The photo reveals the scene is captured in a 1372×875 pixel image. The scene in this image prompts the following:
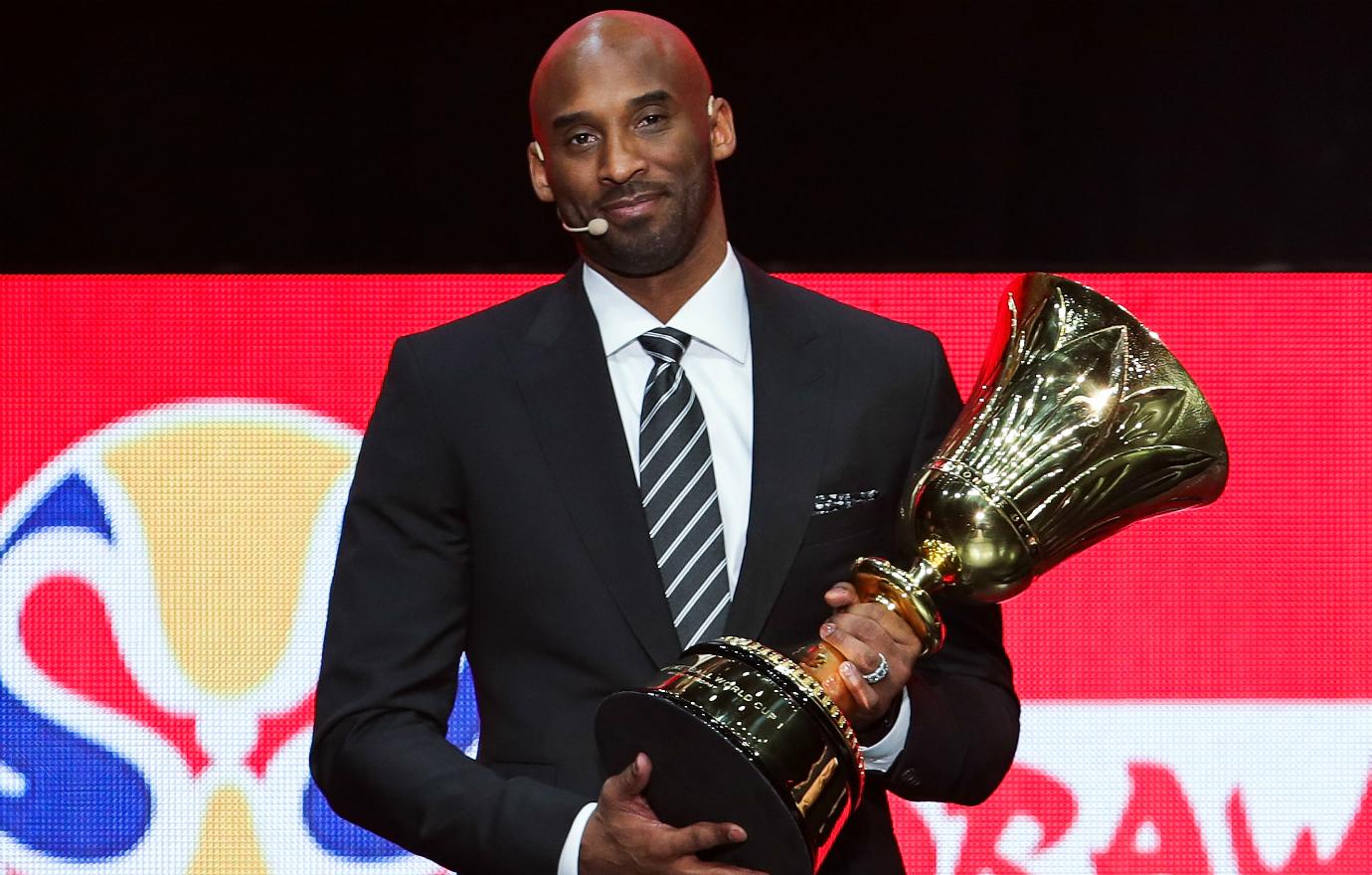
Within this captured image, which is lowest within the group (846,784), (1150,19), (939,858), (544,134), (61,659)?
(939,858)

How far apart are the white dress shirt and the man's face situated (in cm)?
4

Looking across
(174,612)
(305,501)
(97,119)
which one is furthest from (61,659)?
(97,119)

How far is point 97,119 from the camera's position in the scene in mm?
2703

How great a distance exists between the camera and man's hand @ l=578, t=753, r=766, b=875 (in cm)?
122

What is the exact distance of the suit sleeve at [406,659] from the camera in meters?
1.40

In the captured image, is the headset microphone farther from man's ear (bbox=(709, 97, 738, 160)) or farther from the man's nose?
man's ear (bbox=(709, 97, 738, 160))

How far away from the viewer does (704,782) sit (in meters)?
1.24

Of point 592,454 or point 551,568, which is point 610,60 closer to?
point 592,454

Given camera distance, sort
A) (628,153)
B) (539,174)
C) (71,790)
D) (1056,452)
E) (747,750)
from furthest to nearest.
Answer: (71,790)
(539,174)
(628,153)
(1056,452)
(747,750)

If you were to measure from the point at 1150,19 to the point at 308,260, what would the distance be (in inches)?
57.0

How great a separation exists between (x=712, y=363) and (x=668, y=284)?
0.10 m

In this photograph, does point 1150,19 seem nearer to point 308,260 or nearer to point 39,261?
point 308,260

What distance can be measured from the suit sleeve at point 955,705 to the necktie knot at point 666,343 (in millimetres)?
248

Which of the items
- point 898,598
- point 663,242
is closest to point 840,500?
point 898,598
